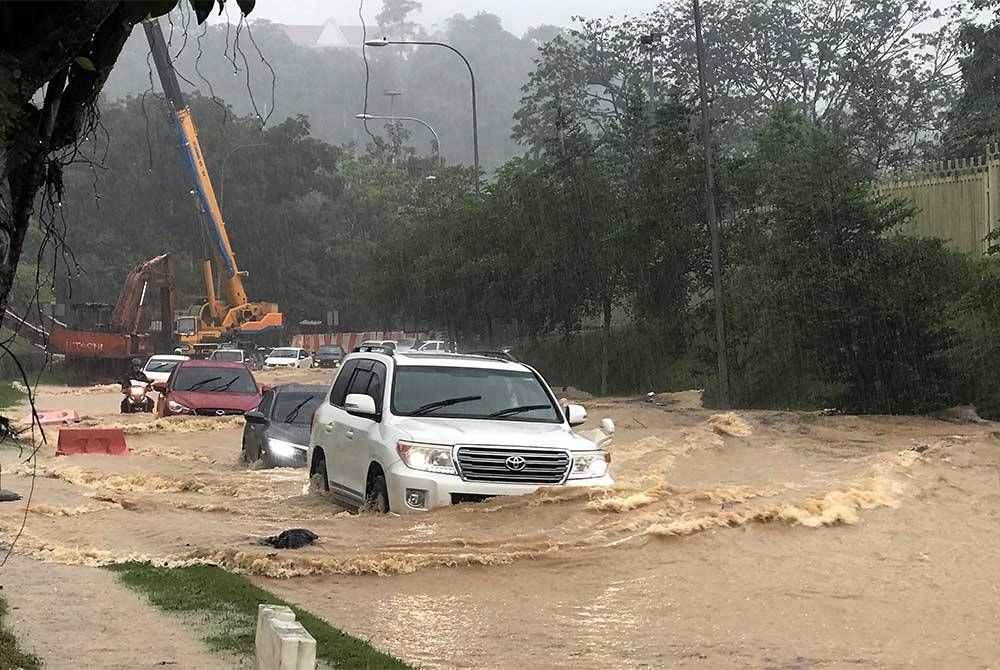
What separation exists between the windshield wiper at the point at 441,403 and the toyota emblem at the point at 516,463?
1165 mm

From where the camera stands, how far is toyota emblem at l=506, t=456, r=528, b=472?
12.7 metres

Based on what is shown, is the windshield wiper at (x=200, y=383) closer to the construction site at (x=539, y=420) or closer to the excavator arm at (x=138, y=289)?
the construction site at (x=539, y=420)

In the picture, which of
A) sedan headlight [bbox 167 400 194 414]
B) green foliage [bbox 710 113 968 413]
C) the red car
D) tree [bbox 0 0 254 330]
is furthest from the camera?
green foliage [bbox 710 113 968 413]

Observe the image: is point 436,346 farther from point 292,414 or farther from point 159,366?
point 292,414

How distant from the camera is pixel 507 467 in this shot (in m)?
12.7

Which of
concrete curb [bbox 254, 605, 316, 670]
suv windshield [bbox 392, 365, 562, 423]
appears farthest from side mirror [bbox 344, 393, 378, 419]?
concrete curb [bbox 254, 605, 316, 670]

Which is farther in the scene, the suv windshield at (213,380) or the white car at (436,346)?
the white car at (436,346)

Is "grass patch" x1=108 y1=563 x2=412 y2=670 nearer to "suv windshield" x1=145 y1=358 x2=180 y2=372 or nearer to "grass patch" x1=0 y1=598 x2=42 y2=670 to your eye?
"grass patch" x1=0 y1=598 x2=42 y2=670

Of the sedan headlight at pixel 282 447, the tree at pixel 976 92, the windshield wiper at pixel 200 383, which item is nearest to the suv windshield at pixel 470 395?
the sedan headlight at pixel 282 447

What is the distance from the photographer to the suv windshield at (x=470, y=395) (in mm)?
13562

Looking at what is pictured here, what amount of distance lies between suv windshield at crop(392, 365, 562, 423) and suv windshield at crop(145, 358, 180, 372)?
2922cm

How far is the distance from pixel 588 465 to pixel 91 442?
1247 cm

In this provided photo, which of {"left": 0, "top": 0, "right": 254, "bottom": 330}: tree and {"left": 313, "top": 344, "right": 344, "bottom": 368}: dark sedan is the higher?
{"left": 0, "top": 0, "right": 254, "bottom": 330}: tree

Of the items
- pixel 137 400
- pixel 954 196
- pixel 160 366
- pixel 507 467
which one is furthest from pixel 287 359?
pixel 507 467
